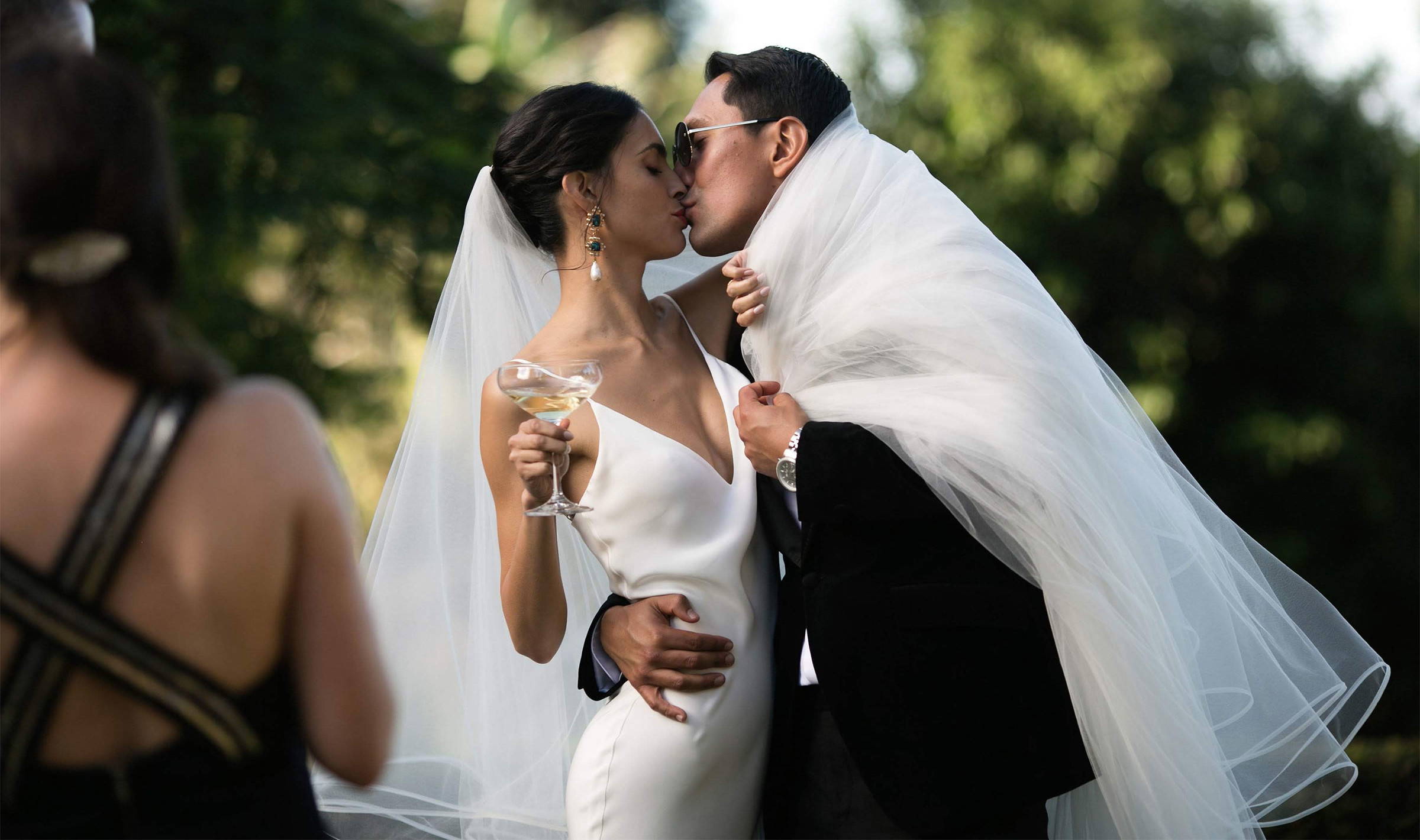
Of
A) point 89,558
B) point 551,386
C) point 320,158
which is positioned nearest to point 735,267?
point 551,386

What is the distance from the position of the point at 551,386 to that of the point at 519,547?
1.71 ft

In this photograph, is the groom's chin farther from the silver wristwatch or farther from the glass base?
the glass base

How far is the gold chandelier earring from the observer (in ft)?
12.0

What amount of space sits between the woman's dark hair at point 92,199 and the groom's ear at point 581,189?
174cm

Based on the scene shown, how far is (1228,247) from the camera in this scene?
49.4ft

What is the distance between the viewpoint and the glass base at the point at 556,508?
3072 mm

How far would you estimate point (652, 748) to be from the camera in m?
3.21

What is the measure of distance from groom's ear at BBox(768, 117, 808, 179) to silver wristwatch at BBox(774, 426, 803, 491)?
35.1 inches

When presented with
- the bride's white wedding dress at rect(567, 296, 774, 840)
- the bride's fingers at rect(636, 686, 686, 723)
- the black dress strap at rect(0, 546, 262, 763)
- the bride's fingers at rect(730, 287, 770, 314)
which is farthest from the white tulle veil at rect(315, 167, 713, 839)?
the black dress strap at rect(0, 546, 262, 763)

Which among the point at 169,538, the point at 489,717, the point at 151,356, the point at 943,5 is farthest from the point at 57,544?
the point at 943,5

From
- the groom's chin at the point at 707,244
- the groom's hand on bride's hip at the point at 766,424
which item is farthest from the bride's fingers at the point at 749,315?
the groom's chin at the point at 707,244

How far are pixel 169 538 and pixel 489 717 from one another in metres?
2.11

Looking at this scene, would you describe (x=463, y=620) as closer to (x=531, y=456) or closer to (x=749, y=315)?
(x=531, y=456)

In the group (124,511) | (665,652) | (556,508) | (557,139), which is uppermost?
(557,139)
